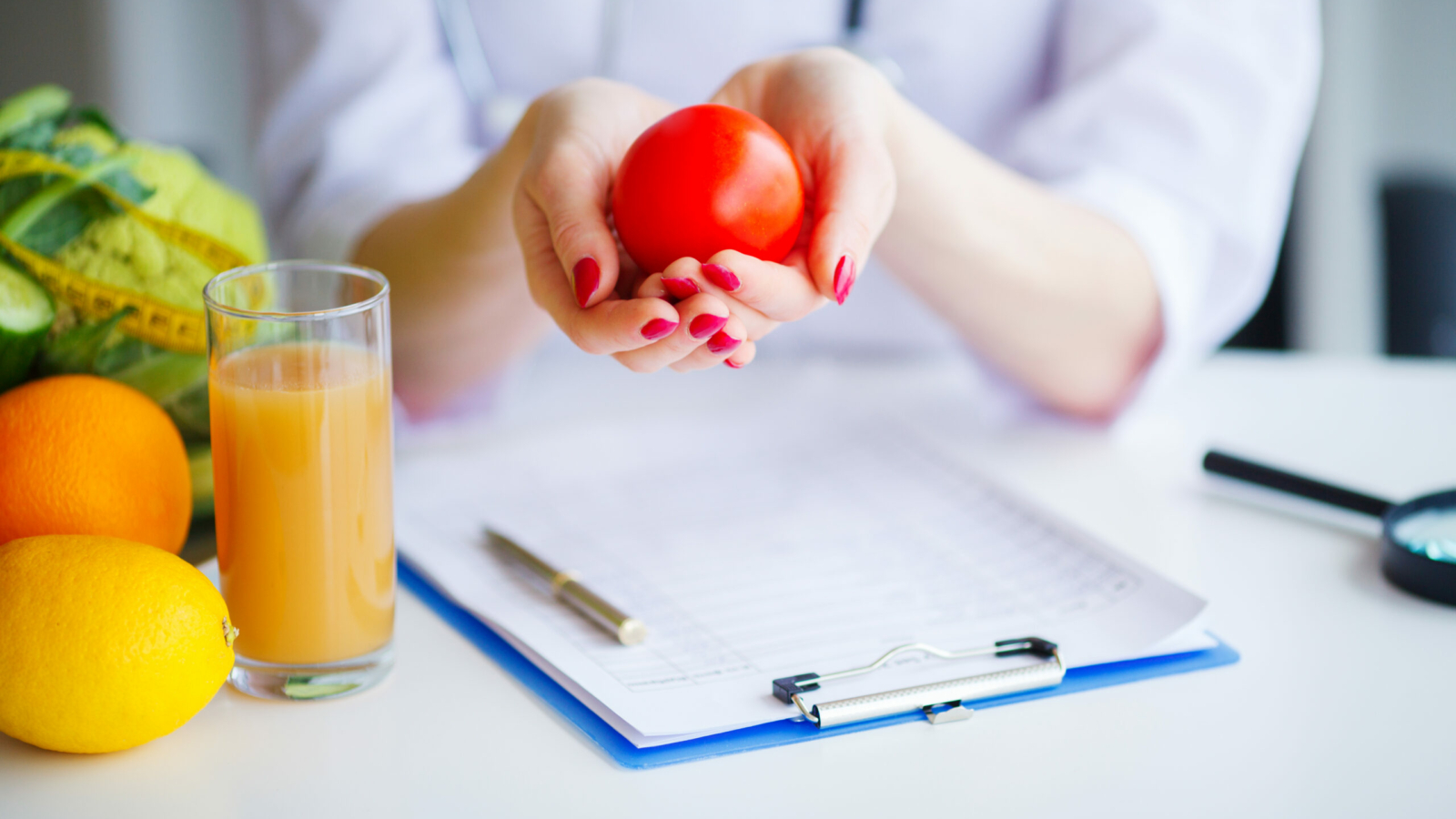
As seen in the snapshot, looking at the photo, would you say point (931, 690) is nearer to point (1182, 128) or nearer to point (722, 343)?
point (722, 343)

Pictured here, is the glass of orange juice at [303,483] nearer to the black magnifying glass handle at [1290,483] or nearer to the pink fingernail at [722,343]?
the pink fingernail at [722,343]

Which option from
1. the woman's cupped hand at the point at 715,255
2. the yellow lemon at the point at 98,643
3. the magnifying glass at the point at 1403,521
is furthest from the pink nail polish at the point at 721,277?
the magnifying glass at the point at 1403,521

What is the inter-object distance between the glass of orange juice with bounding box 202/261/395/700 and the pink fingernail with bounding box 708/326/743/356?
0.20 metres

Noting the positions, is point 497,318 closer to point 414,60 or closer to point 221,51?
point 414,60

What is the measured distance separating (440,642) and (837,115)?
0.46 m

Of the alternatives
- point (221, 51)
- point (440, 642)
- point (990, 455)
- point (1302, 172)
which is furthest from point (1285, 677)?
point (221, 51)

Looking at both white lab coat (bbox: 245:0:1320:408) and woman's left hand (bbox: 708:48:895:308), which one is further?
white lab coat (bbox: 245:0:1320:408)

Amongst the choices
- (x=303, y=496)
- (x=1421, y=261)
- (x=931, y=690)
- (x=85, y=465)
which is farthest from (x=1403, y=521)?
(x=1421, y=261)

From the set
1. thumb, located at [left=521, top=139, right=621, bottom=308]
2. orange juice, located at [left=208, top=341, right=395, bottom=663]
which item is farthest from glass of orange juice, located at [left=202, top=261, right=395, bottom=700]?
thumb, located at [left=521, top=139, right=621, bottom=308]

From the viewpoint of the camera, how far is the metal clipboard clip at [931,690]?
0.67 metres

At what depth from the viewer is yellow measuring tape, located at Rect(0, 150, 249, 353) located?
779mm

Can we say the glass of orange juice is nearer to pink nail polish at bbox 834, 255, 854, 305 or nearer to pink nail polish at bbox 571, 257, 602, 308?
pink nail polish at bbox 571, 257, 602, 308

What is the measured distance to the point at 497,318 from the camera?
3.69 feet

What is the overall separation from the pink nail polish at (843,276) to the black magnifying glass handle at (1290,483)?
0.50 meters
